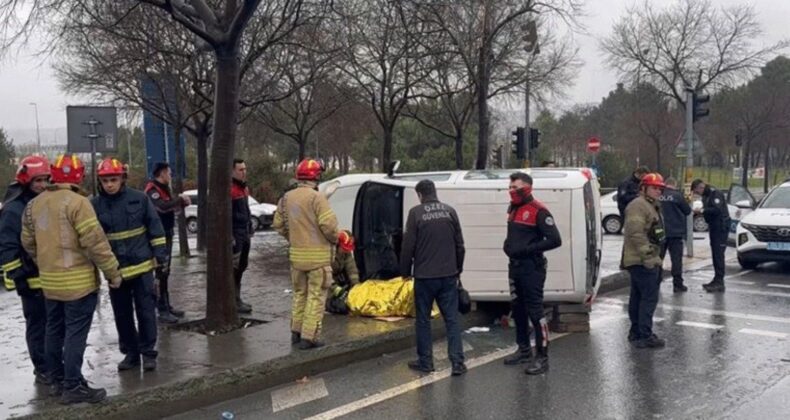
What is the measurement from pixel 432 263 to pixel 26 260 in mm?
3256

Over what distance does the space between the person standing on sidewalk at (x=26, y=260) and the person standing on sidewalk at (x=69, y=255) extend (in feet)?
0.61

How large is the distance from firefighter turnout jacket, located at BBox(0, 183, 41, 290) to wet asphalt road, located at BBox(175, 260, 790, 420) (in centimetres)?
161

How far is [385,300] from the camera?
8555 mm

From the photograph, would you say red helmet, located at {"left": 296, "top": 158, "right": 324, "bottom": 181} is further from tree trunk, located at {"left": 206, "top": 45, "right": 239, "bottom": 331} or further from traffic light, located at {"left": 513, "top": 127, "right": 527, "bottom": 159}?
traffic light, located at {"left": 513, "top": 127, "right": 527, "bottom": 159}

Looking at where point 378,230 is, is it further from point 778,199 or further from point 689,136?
point 689,136

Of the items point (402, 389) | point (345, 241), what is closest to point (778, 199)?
point (345, 241)

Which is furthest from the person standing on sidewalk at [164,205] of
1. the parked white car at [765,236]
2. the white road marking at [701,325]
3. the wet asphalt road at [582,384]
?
the parked white car at [765,236]

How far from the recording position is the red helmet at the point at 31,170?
241 inches

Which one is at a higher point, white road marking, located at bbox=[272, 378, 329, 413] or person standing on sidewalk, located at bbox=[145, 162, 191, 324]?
person standing on sidewalk, located at bbox=[145, 162, 191, 324]

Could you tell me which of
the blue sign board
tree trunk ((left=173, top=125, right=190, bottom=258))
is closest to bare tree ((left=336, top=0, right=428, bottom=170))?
tree trunk ((left=173, top=125, right=190, bottom=258))

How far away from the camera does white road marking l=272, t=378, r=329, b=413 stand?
613 cm

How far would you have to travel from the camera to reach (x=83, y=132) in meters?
11.6

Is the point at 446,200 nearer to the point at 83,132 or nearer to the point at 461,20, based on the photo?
the point at 83,132

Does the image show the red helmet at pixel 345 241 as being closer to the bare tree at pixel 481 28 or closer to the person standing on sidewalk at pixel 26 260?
the person standing on sidewalk at pixel 26 260
